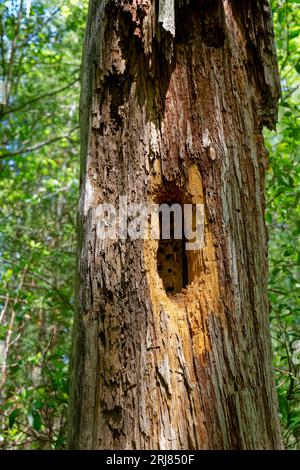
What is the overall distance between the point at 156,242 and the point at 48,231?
16.2 feet

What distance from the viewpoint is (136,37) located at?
201cm

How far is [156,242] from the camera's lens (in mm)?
1932

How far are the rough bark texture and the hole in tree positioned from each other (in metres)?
0.10

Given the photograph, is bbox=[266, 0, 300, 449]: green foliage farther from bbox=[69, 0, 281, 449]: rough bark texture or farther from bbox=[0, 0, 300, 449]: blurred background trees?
bbox=[69, 0, 281, 449]: rough bark texture

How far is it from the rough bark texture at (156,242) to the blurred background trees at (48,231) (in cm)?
152

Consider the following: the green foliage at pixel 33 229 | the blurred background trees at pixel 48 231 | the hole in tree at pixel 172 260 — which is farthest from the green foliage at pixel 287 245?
the green foliage at pixel 33 229

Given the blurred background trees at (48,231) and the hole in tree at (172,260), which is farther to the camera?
the blurred background trees at (48,231)

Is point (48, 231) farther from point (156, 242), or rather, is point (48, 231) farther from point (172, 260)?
point (156, 242)

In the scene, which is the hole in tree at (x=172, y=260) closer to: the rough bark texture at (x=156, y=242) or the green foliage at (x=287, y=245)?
the rough bark texture at (x=156, y=242)

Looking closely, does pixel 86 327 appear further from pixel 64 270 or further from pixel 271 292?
pixel 64 270

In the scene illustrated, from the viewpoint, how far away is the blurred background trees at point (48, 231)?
411cm

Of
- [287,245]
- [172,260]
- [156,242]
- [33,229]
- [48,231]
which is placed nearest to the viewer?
[156,242]

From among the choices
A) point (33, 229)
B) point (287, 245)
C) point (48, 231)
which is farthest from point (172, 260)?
point (48, 231)
